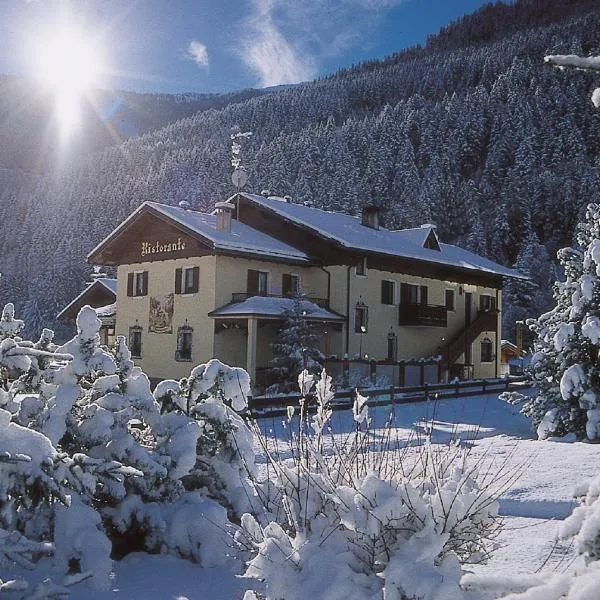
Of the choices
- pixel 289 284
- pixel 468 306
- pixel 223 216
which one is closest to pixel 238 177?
pixel 223 216

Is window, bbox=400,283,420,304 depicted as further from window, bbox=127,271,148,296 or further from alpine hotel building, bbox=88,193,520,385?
window, bbox=127,271,148,296

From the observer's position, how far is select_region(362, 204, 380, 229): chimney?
35.0 m

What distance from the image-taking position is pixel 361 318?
3036 centimetres

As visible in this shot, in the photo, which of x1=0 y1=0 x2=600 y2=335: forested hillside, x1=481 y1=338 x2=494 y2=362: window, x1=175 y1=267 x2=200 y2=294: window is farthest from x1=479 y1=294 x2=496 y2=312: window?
x1=0 y1=0 x2=600 y2=335: forested hillside

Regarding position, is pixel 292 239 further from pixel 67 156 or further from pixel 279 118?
pixel 67 156

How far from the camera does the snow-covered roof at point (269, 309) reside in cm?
2572

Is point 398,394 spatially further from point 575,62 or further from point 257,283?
point 575,62

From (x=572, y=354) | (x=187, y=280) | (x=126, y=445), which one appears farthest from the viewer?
(x=187, y=280)

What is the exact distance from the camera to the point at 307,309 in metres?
27.4

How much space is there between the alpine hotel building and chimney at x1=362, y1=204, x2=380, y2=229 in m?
0.06

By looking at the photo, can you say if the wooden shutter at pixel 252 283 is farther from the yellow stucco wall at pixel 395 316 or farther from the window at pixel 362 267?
the window at pixel 362 267

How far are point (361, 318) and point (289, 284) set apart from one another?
3.63 meters

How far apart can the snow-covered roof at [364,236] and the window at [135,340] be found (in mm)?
8197

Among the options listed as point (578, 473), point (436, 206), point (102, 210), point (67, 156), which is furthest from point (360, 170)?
point (67, 156)
